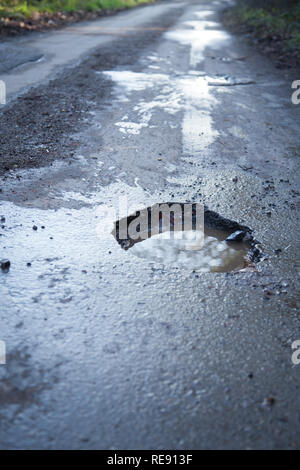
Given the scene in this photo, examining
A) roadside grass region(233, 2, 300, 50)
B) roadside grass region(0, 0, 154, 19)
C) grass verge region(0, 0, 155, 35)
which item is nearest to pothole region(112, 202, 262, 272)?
roadside grass region(233, 2, 300, 50)

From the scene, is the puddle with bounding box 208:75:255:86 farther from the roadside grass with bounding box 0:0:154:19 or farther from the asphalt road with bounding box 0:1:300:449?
the roadside grass with bounding box 0:0:154:19

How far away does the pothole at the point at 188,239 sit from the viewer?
2854 millimetres

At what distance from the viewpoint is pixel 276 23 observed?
44.1 feet

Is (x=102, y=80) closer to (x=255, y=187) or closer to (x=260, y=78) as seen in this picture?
(x=260, y=78)

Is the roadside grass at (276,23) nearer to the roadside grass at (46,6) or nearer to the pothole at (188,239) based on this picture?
the roadside grass at (46,6)

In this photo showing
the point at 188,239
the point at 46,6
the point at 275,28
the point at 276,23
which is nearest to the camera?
the point at 188,239

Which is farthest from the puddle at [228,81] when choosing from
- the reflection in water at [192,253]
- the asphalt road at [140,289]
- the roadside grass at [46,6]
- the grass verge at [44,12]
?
the roadside grass at [46,6]

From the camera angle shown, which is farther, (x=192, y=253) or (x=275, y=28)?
(x=275, y=28)

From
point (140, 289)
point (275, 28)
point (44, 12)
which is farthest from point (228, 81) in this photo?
point (44, 12)

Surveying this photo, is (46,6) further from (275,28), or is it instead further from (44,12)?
(275,28)

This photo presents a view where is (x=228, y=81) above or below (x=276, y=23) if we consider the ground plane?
below

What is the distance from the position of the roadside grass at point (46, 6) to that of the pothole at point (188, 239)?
449 inches

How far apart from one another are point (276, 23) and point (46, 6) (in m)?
7.82
